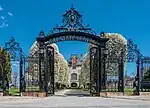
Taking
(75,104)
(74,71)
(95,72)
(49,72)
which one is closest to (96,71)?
(95,72)

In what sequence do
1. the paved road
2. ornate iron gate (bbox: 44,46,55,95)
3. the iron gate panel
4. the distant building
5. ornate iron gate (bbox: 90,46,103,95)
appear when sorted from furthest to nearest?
the distant building → ornate iron gate (bbox: 44,46,55,95) → the iron gate panel → ornate iron gate (bbox: 90,46,103,95) → the paved road

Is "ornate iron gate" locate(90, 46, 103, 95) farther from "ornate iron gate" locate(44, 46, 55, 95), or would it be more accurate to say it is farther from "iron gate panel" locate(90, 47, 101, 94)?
"ornate iron gate" locate(44, 46, 55, 95)

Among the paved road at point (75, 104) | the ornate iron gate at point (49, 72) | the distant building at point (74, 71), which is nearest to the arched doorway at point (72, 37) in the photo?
the ornate iron gate at point (49, 72)

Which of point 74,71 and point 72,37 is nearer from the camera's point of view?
point 72,37

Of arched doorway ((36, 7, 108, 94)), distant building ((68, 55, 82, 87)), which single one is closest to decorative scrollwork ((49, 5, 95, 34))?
arched doorway ((36, 7, 108, 94))

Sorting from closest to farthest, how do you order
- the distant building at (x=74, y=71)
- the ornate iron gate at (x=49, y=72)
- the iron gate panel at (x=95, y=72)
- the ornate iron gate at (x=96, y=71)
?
the ornate iron gate at (x=96, y=71)
the iron gate panel at (x=95, y=72)
the ornate iron gate at (x=49, y=72)
the distant building at (x=74, y=71)

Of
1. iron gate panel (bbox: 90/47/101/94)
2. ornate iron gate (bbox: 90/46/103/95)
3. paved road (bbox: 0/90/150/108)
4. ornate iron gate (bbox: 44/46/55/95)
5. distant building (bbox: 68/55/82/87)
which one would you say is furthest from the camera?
distant building (bbox: 68/55/82/87)

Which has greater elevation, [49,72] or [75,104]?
[49,72]

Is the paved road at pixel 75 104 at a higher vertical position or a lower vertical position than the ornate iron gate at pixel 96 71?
lower

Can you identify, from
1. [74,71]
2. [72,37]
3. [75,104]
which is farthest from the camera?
[74,71]

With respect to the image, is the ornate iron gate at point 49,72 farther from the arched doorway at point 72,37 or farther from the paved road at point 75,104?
the paved road at point 75,104

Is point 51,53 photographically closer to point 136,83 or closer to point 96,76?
point 96,76

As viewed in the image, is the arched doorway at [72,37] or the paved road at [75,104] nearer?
the paved road at [75,104]

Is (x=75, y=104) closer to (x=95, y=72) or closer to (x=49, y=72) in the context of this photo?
(x=95, y=72)
